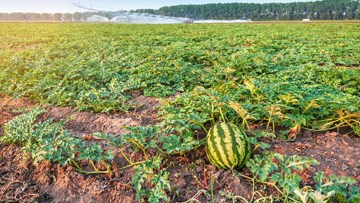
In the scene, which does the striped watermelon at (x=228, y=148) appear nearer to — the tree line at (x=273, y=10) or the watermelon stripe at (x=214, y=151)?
the watermelon stripe at (x=214, y=151)

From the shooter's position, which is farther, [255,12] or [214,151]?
[255,12]

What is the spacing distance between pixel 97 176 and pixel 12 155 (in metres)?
0.97

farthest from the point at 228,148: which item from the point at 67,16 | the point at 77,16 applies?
the point at 67,16

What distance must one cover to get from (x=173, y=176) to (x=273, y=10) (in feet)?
401

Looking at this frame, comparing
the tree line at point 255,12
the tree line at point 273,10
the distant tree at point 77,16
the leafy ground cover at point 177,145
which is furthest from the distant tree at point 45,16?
the leafy ground cover at point 177,145

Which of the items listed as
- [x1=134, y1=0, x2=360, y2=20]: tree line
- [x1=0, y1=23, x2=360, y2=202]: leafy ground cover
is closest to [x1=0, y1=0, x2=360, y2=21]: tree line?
[x1=134, y1=0, x2=360, y2=20]: tree line

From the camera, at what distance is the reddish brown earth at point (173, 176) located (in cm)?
203

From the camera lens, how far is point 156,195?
5.97 feet

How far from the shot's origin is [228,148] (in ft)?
6.92

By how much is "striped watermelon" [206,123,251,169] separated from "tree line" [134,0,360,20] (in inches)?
4243

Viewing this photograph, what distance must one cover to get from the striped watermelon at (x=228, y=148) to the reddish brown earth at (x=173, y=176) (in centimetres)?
9

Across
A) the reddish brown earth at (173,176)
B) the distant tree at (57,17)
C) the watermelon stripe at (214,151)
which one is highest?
the distant tree at (57,17)

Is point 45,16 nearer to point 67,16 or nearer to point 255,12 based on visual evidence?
point 67,16

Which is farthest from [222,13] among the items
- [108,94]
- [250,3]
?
[108,94]
